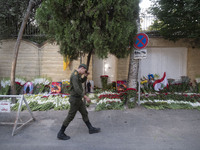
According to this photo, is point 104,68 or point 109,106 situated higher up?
point 104,68

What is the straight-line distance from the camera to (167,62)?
8812 millimetres

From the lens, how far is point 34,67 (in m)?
8.52

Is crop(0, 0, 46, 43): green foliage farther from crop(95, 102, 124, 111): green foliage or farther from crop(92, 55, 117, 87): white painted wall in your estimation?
crop(95, 102, 124, 111): green foliage

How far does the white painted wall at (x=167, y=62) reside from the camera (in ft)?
28.8

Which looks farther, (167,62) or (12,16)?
(167,62)

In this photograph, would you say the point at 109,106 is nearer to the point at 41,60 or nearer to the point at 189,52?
the point at 41,60

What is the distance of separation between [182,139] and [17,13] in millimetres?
9170

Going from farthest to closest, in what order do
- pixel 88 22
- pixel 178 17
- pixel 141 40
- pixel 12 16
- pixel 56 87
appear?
pixel 12 16
pixel 56 87
pixel 178 17
pixel 141 40
pixel 88 22

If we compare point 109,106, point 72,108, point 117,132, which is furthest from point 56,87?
point 117,132

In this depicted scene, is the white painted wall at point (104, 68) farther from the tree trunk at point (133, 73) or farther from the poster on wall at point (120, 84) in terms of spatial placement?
the tree trunk at point (133, 73)

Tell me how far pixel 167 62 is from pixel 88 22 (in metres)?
6.16

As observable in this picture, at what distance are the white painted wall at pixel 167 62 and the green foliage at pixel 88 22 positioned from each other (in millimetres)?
4760

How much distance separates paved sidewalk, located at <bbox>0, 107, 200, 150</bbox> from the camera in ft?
10.4

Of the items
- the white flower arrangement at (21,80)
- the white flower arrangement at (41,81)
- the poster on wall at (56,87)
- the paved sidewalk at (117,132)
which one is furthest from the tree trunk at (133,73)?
the white flower arrangement at (21,80)
